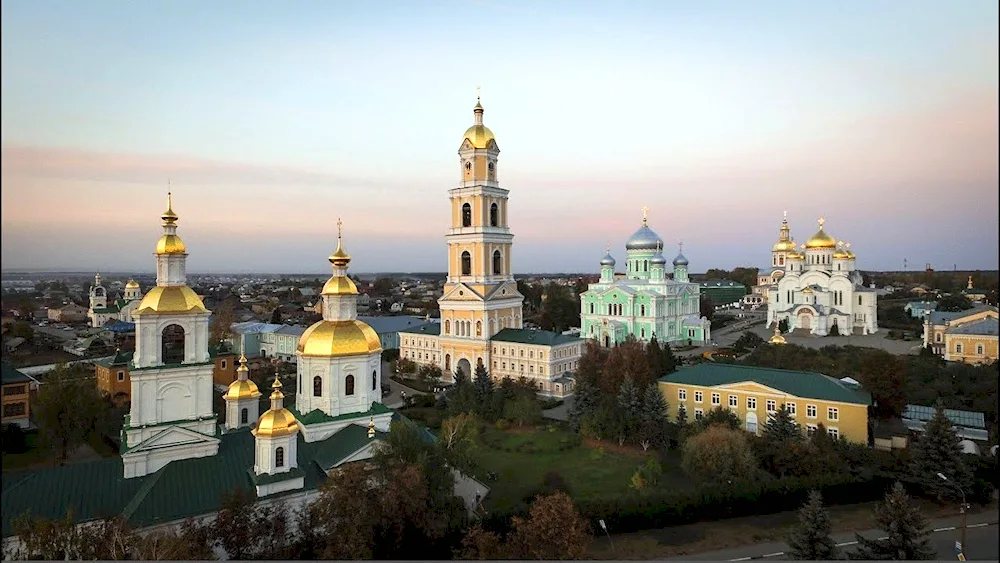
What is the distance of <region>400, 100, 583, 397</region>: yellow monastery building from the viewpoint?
30.4 metres

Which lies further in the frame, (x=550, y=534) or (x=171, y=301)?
(x=171, y=301)

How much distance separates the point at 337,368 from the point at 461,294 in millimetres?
16813

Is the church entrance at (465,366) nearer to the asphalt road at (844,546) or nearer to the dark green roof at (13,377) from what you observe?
the dark green roof at (13,377)

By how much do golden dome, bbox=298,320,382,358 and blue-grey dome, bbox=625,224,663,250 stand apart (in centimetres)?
3241

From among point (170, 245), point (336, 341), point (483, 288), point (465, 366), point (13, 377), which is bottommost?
point (465, 366)

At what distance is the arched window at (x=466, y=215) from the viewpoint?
3203cm

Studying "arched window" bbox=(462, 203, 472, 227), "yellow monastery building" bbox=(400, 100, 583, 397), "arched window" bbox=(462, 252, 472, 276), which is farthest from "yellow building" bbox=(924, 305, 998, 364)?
"arched window" bbox=(462, 203, 472, 227)

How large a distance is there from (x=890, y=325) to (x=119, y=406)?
51867mm

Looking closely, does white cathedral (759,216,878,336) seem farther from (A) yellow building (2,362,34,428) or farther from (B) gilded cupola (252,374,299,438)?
(A) yellow building (2,362,34,428)

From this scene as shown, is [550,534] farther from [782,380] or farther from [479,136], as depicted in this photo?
[479,136]

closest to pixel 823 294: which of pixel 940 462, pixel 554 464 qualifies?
pixel 940 462

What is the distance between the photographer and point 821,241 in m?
47.8

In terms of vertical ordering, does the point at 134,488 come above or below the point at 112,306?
below

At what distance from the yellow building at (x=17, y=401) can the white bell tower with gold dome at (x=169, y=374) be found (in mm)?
11596
